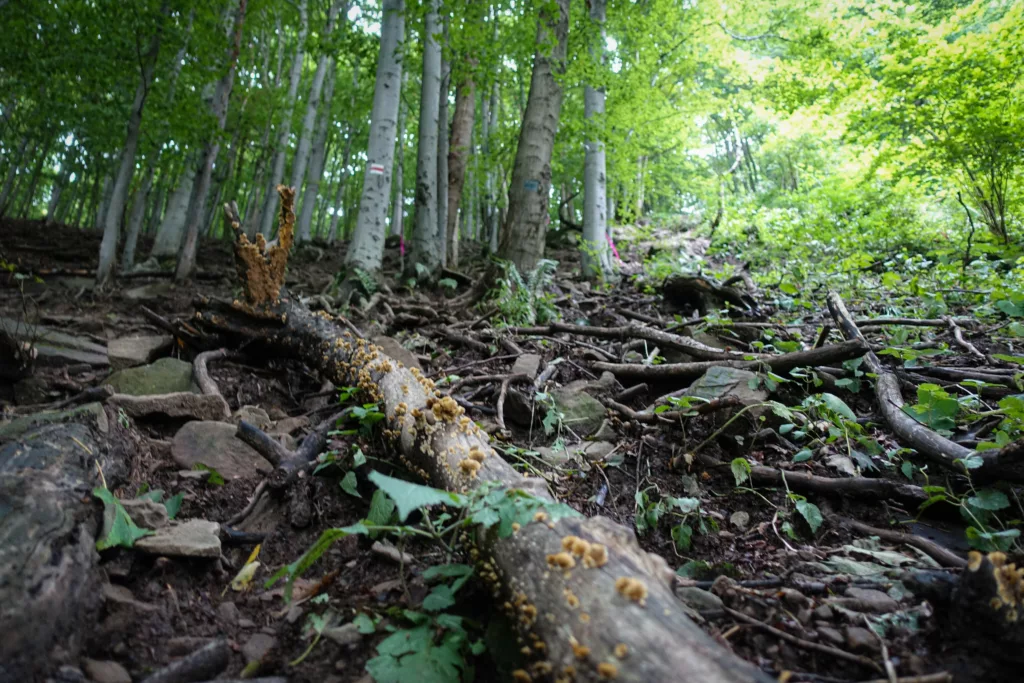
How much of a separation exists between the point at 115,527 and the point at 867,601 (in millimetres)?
2790

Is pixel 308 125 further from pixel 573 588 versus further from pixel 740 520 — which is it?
pixel 573 588

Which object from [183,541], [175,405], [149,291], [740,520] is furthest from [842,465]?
[149,291]

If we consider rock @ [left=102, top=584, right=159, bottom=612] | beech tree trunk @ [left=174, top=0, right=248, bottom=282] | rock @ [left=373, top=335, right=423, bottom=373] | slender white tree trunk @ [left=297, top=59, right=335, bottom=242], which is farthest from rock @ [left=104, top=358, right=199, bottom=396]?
slender white tree trunk @ [left=297, top=59, right=335, bottom=242]

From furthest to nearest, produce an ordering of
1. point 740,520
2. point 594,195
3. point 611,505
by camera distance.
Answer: point 594,195, point 611,505, point 740,520

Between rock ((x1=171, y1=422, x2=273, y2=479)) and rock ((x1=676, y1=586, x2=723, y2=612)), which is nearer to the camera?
rock ((x1=676, y1=586, x2=723, y2=612))

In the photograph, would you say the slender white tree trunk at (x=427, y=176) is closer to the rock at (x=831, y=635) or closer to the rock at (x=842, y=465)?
the rock at (x=842, y=465)

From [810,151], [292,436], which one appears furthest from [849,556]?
[810,151]

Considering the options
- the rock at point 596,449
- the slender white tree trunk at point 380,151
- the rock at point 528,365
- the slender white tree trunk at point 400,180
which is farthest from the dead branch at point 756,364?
the slender white tree trunk at point 400,180

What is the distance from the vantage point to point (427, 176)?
27.9 ft

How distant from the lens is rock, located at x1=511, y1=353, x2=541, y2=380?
4293mm

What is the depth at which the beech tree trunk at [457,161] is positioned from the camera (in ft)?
33.8

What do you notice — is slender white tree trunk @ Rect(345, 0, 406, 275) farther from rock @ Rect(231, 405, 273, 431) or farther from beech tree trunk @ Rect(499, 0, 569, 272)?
rock @ Rect(231, 405, 273, 431)

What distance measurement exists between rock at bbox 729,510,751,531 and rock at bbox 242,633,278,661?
2058 millimetres

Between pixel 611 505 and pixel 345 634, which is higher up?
pixel 611 505
